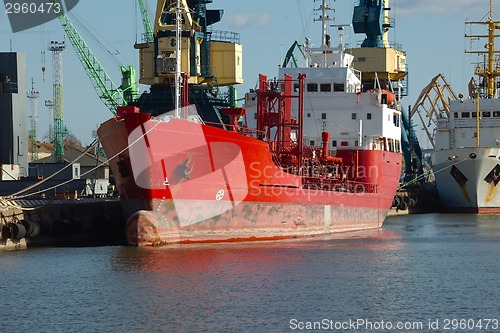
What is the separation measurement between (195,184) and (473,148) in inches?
1308

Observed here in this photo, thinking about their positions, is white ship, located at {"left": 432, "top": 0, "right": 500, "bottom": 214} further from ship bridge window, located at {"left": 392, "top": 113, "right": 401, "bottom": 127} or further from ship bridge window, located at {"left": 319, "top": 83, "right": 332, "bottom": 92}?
ship bridge window, located at {"left": 319, "top": 83, "right": 332, "bottom": 92}

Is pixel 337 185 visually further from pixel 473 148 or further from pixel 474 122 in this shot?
pixel 474 122

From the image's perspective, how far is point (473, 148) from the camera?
6253cm

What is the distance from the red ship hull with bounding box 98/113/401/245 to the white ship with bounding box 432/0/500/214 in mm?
26961

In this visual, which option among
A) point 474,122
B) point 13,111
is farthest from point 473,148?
point 13,111

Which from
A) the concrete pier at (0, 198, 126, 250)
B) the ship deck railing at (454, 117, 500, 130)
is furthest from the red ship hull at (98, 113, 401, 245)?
the ship deck railing at (454, 117, 500, 130)

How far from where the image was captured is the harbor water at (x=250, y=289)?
2214cm

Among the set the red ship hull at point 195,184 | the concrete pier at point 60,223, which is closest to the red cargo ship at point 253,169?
the red ship hull at point 195,184

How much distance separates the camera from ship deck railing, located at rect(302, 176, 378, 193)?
4062cm

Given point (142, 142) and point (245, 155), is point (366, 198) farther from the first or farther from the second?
point (142, 142)

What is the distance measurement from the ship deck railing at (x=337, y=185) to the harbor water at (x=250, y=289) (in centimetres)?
498

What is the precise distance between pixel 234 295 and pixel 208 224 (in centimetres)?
893

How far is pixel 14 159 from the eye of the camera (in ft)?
171

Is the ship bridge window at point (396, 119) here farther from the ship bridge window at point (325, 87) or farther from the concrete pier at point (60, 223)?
the concrete pier at point (60, 223)
